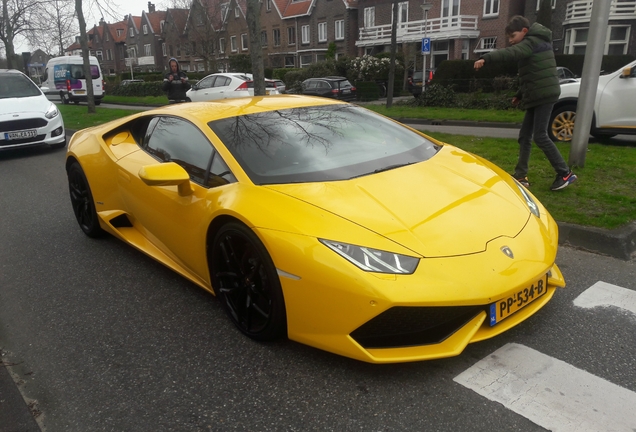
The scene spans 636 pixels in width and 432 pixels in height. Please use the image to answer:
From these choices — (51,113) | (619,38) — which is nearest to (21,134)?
(51,113)

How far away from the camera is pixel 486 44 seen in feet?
114

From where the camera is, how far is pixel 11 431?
7.66 feet

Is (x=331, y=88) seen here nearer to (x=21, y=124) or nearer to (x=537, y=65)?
(x=21, y=124)

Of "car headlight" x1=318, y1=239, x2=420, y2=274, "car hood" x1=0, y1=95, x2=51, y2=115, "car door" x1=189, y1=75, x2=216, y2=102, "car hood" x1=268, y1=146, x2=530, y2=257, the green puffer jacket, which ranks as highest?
the green puffer jacket

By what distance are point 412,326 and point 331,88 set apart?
2177 centimetres

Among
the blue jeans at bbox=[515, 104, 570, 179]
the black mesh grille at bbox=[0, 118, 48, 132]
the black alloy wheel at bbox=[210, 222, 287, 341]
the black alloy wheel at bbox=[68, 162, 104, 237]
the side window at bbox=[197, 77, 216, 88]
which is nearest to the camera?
the black alloy wheel at bbox=[210, 222, 287, 341]

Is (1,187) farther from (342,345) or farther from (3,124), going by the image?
(342,345)

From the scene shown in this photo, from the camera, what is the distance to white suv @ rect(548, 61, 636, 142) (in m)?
8.37

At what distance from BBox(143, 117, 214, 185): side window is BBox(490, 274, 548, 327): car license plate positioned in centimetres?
189

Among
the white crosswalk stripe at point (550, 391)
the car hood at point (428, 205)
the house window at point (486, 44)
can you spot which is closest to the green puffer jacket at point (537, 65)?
the car hood at point (428, 205)

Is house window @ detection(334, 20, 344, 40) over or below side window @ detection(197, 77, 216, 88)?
over

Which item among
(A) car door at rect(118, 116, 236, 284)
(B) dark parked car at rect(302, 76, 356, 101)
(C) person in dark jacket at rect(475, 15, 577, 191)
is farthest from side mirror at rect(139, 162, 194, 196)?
(B) dark parked car at rect(302, 76, 356, 101)

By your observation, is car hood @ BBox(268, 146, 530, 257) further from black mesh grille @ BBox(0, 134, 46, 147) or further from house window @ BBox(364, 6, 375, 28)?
house window @ BBox(364, 6, 375, 28)

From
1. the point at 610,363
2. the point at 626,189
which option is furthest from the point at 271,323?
the point at 626,189
